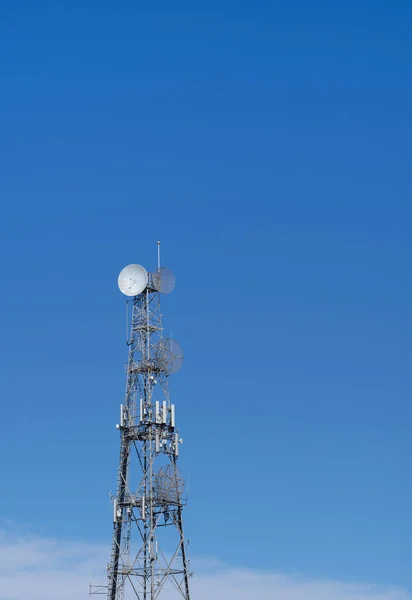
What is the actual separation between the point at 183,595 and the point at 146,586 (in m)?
3.85

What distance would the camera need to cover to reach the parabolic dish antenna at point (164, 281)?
439 feet

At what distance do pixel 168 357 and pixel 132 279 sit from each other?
843cm

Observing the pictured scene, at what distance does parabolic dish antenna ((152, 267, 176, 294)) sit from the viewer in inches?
5266

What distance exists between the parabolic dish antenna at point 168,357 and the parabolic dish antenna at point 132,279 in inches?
233

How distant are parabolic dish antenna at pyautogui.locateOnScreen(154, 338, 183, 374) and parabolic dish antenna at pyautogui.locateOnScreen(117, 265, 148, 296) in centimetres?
593

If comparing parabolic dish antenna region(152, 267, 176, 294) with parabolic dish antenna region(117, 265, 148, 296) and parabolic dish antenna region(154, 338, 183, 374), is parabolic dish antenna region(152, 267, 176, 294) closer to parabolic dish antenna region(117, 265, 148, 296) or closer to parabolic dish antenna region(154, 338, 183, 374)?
parabolic dish antenna region(117, 265, 148, 296)

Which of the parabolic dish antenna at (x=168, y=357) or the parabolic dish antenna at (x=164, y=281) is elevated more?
the parabolic dish antenna at (x=164, y=281)

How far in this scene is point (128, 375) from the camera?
13238 cm

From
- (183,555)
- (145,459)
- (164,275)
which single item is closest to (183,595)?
(183,555)

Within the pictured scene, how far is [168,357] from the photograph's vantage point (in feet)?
432

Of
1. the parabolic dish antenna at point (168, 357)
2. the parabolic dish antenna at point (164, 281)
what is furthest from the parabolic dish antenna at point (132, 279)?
the parabolic dish antenna at point (168, 357)

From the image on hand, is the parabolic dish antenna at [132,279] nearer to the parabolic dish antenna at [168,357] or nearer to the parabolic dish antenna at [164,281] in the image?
the parabolic dish antenna at [164,281]

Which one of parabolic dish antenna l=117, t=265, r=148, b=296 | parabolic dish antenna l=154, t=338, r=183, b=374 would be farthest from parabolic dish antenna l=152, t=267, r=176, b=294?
parabolic dish antenna l=154, t=338, r=183, b=374

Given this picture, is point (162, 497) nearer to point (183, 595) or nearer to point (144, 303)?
point (183, 595)
